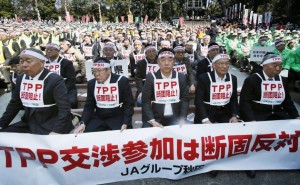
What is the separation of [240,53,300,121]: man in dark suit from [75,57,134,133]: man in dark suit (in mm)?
1824

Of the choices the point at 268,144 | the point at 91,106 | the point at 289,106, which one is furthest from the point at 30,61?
the point at 289,106

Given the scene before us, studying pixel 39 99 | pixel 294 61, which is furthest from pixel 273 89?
pixel 294 61

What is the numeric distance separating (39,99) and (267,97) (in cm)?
341

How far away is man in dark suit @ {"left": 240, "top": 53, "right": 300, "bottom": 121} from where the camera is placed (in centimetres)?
440

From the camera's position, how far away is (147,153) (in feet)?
12.5

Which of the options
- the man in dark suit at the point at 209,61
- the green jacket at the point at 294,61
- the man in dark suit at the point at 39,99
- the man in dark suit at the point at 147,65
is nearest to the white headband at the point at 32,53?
the man in dark suit at the point at 39,99

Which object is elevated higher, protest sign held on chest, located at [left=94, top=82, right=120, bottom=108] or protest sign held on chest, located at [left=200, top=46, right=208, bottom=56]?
protest sign held on chest, located at [left=200, top=46, right=208, bottom=56]

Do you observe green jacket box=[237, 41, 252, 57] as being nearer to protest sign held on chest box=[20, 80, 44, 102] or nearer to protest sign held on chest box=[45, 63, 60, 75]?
protest sign held on chest box=[45, 63, 60, 75]

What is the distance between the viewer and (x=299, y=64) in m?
8.66

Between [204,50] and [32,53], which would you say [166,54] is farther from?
[204,50]

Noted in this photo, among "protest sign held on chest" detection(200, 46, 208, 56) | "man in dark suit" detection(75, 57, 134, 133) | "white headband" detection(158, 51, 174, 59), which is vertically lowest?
"man in dark suit" detection(75, 57, 134, 133)

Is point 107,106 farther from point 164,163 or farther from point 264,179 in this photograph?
point 264,179

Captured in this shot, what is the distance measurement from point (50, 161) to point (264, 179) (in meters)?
2.92

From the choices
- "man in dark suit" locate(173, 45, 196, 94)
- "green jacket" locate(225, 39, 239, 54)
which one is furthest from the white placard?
"green jacket" locate(225, 39, 239, 54)
